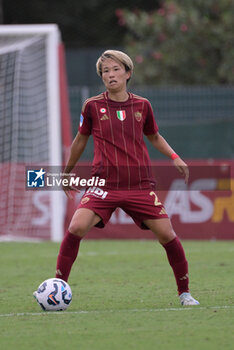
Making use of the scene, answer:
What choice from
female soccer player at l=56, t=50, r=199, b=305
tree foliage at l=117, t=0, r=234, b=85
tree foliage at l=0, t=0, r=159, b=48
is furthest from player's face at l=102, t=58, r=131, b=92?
tree foliage at l=0, t=0, r=159, b=48

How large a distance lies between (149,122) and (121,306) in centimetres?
137

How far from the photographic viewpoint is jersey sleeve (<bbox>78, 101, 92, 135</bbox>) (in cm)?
628

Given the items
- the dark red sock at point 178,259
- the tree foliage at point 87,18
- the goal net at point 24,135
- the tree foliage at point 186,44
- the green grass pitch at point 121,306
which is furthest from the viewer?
the tree foliage at point 87,18

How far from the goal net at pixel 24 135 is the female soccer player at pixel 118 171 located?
700cm

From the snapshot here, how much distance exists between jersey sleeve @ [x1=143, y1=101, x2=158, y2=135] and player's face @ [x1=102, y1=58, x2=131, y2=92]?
239 millimetres

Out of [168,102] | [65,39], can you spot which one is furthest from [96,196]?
[65,39]

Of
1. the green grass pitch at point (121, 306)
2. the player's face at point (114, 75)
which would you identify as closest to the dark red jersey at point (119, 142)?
the player's face at point (114, 75)

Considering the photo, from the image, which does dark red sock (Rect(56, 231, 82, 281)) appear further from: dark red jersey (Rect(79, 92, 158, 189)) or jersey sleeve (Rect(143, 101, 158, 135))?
jersey sleeve (Rect(143, 101, 158, 135))

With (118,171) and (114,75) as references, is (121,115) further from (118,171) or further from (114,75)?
(118,171)

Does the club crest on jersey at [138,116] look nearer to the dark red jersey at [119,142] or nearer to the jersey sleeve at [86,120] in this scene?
the dark red jersey at [119,142]

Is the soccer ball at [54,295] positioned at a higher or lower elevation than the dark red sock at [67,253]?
lower

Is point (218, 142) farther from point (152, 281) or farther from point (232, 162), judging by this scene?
point (152, 281)

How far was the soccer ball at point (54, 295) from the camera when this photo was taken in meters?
6.09

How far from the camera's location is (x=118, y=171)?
6.20m
